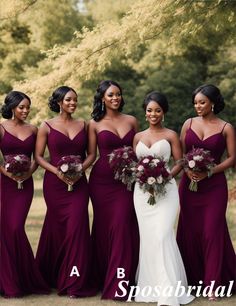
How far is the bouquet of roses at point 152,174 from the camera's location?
686cm

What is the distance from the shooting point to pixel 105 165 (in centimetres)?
764

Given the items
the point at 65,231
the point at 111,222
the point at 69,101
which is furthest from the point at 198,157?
the point at 65,231

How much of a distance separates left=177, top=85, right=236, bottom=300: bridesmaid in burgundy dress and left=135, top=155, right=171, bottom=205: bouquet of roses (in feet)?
1.63

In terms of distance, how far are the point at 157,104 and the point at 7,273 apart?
273cm

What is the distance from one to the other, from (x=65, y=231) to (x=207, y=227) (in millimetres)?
1774

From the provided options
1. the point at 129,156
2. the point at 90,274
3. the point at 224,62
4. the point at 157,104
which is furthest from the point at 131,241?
the point at 224,62

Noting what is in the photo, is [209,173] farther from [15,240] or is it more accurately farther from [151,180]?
[15,240]

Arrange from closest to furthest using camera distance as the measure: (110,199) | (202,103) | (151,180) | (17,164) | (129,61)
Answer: (151,180) → (17,164) → (202,103) → (110,199) → (129,61)

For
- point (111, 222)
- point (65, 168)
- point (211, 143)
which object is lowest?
point (111, 222)

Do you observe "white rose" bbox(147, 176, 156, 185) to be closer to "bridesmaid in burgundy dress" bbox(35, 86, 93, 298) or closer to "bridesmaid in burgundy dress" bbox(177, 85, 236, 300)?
"bridesmaid in burgundy dress" bbox(177, 85, 236, 300)

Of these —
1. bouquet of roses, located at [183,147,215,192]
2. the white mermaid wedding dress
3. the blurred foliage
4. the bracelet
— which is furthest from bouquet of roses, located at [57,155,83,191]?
the blurred foliage

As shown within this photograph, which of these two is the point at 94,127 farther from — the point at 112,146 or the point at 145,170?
the point at 145,170

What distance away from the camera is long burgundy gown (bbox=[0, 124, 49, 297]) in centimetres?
739

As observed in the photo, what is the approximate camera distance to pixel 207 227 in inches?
291
